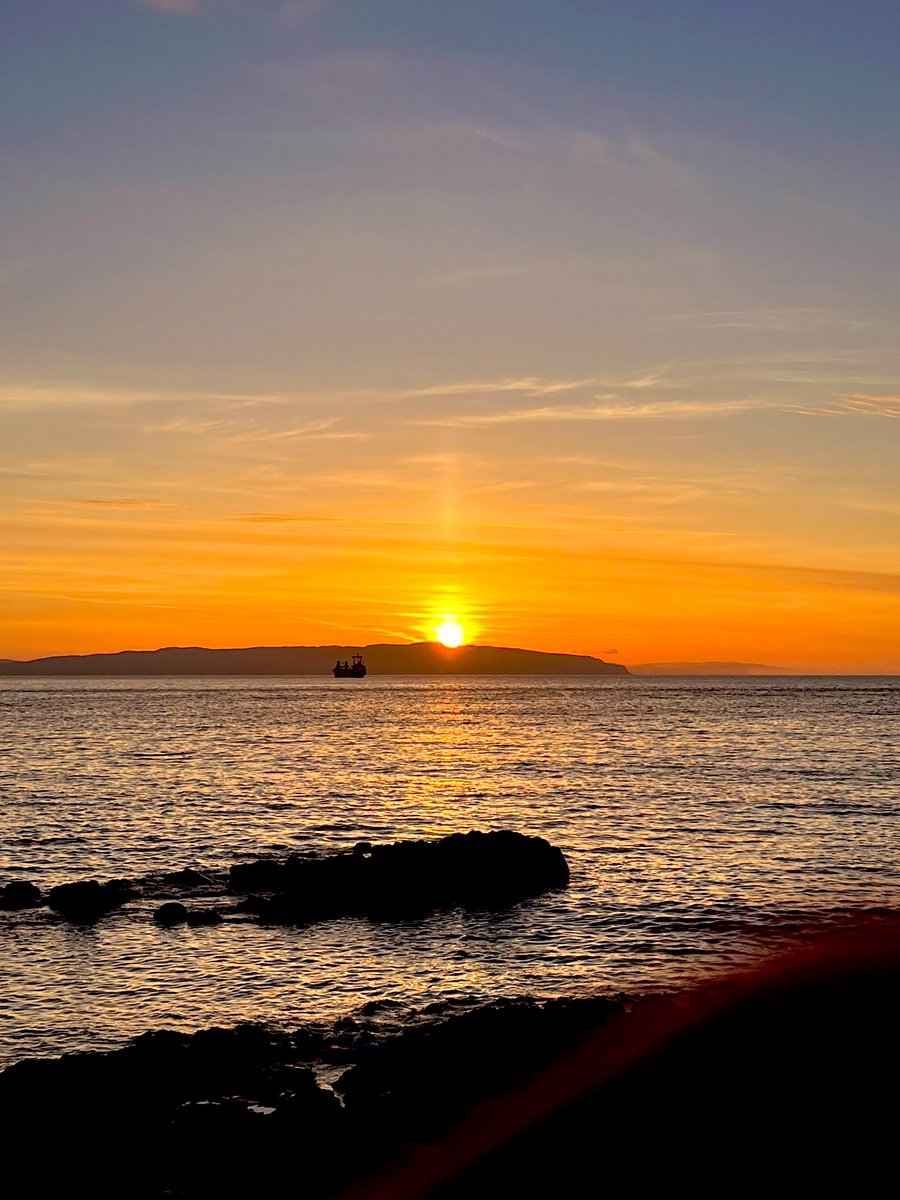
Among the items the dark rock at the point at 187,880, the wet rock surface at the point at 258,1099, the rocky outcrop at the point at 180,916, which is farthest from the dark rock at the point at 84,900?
the wet rock surface at the point at 258,1099

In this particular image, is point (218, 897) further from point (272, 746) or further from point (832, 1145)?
point (272, 746)

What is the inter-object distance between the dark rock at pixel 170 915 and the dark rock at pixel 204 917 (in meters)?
0.21

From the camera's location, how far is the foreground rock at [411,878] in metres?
32.0

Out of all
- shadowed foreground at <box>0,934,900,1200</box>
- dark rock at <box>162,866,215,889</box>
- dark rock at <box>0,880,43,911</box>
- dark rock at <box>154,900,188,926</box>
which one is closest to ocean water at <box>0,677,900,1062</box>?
dark rock at <box>154,900,188,926</box>

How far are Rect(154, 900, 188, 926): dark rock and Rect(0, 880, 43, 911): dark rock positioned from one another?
15.1 ft

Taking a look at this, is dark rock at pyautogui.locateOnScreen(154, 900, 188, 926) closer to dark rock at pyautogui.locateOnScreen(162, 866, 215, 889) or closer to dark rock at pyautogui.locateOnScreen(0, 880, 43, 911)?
dark rock at pyautogui.locateOnScreen(0, 880, 43, 911)

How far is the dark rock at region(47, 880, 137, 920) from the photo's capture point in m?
30.5

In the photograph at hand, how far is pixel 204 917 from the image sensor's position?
2995 cm

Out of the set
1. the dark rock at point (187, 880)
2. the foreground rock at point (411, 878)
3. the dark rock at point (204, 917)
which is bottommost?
the dark rock at point (187, 880)

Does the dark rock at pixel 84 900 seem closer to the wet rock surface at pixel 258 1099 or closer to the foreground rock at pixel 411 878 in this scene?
the foreground rock at pixel 411 878

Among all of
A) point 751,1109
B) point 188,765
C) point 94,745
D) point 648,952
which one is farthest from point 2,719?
point 751,1109

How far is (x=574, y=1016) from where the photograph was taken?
20.4 m

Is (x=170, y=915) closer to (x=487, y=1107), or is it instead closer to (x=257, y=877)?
(x=257, y=877)

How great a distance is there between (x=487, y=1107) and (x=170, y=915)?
16.1m
